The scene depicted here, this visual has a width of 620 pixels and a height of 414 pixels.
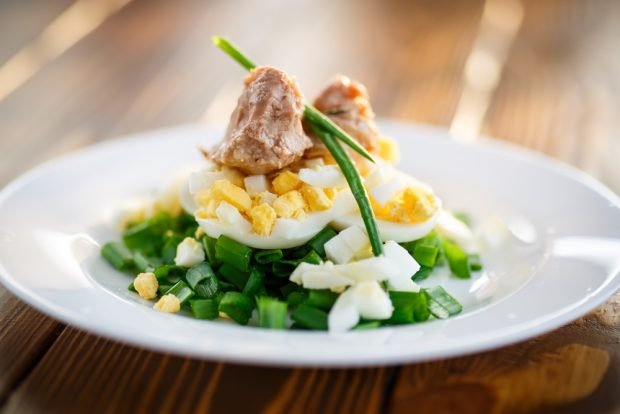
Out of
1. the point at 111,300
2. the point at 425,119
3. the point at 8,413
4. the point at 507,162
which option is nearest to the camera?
the point at 8,413

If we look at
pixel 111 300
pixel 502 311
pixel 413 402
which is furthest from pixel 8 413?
pixel 502 311

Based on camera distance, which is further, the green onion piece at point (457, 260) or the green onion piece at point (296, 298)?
the green onion piece at point (457, 260)

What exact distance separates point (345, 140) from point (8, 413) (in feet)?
4.98

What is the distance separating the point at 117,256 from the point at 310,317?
3.47ft

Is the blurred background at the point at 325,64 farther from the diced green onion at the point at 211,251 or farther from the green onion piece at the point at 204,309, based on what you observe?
the green onion piece at the point at 204,309

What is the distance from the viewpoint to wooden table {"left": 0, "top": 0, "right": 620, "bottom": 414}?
229 cm

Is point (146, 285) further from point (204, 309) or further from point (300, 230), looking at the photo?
point (300, 230)

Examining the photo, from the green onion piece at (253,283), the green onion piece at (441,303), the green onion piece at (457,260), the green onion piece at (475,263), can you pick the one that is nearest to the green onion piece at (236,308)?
the green onion piece at (253,283)

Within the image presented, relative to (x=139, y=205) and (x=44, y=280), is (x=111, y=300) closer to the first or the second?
(x=44, y=280)

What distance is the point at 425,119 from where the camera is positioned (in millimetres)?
5531

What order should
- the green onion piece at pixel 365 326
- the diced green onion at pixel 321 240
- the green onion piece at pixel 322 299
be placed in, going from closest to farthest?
the green onion piece at pixel 365 326
the green onion piece at pixel 322 299
the diced green onion at pixel 321 240

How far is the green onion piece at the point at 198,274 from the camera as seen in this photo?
294cm

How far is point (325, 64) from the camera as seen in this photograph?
22.0 ft

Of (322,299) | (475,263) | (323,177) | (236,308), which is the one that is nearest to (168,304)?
(236,308)
